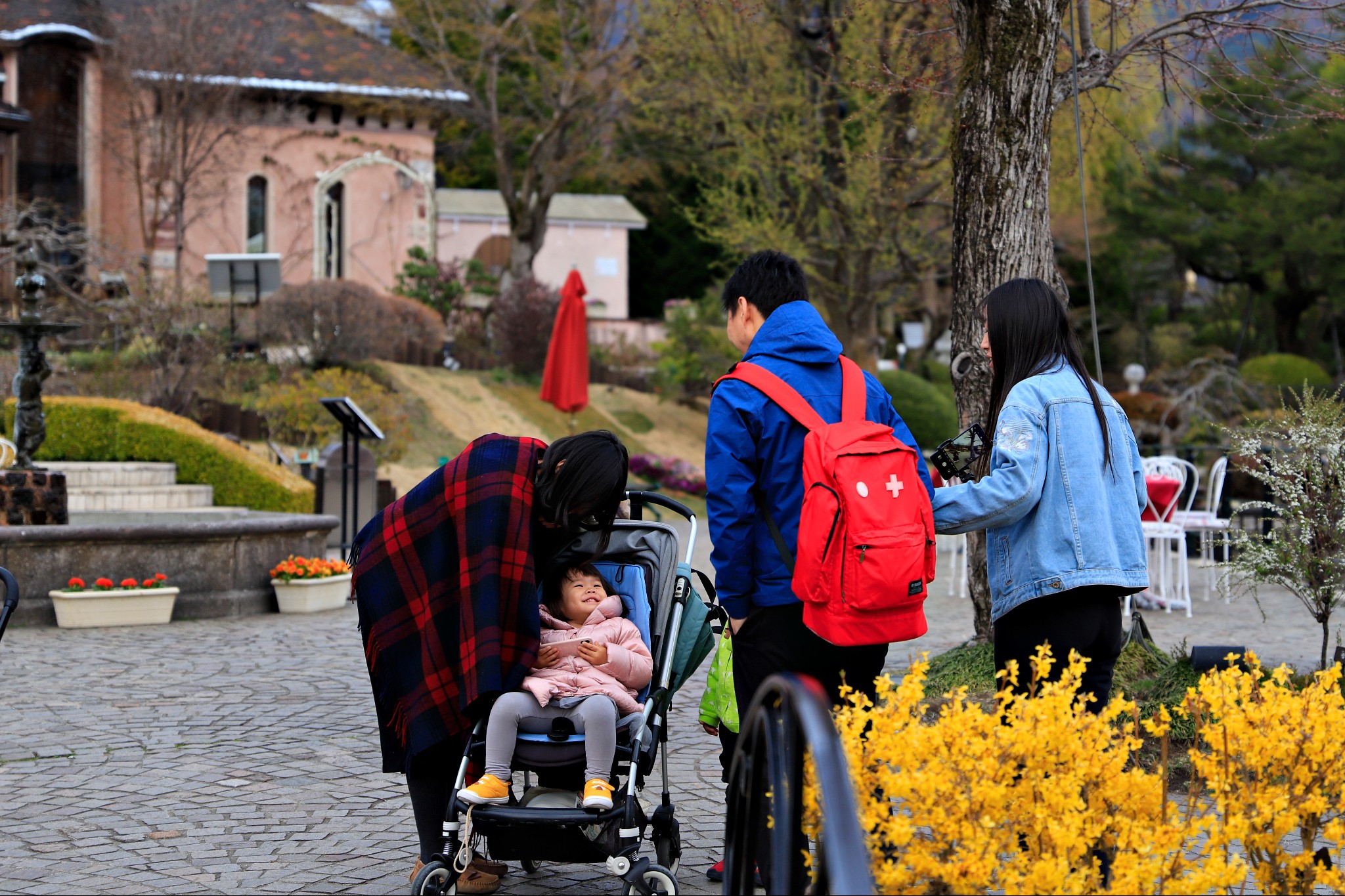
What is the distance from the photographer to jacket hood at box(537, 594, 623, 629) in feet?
13.0

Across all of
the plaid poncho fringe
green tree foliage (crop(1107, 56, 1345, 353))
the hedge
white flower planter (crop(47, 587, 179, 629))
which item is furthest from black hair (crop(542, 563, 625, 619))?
green tree foliage (crop(1107, 56, 1345, 353))

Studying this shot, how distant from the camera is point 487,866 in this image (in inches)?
162

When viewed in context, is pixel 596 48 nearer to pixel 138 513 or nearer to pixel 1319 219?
pixel 1319 219

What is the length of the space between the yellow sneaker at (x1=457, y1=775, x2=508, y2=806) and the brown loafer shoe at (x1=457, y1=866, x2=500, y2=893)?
1.75 feet

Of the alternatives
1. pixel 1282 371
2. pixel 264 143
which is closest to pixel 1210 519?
pixel 1282 371

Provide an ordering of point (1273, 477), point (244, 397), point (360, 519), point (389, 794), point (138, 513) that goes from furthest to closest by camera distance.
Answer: point (244, 397)
point (360, 519)
point (138, 513)
point (1273, 477)
point (389, 794)

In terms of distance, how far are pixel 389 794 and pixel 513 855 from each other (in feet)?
5.35

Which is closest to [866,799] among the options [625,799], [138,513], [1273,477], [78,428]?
[625,799]

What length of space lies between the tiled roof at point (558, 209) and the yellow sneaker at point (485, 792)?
3334 cm

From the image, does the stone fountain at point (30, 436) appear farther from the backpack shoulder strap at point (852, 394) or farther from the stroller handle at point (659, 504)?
the backpack shoulder strap at point (852, 394)

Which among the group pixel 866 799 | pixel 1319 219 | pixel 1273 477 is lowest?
pixel 866 799

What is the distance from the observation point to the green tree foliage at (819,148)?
18688 mm

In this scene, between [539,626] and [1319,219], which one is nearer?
[539,626]

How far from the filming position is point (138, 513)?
12930mm
